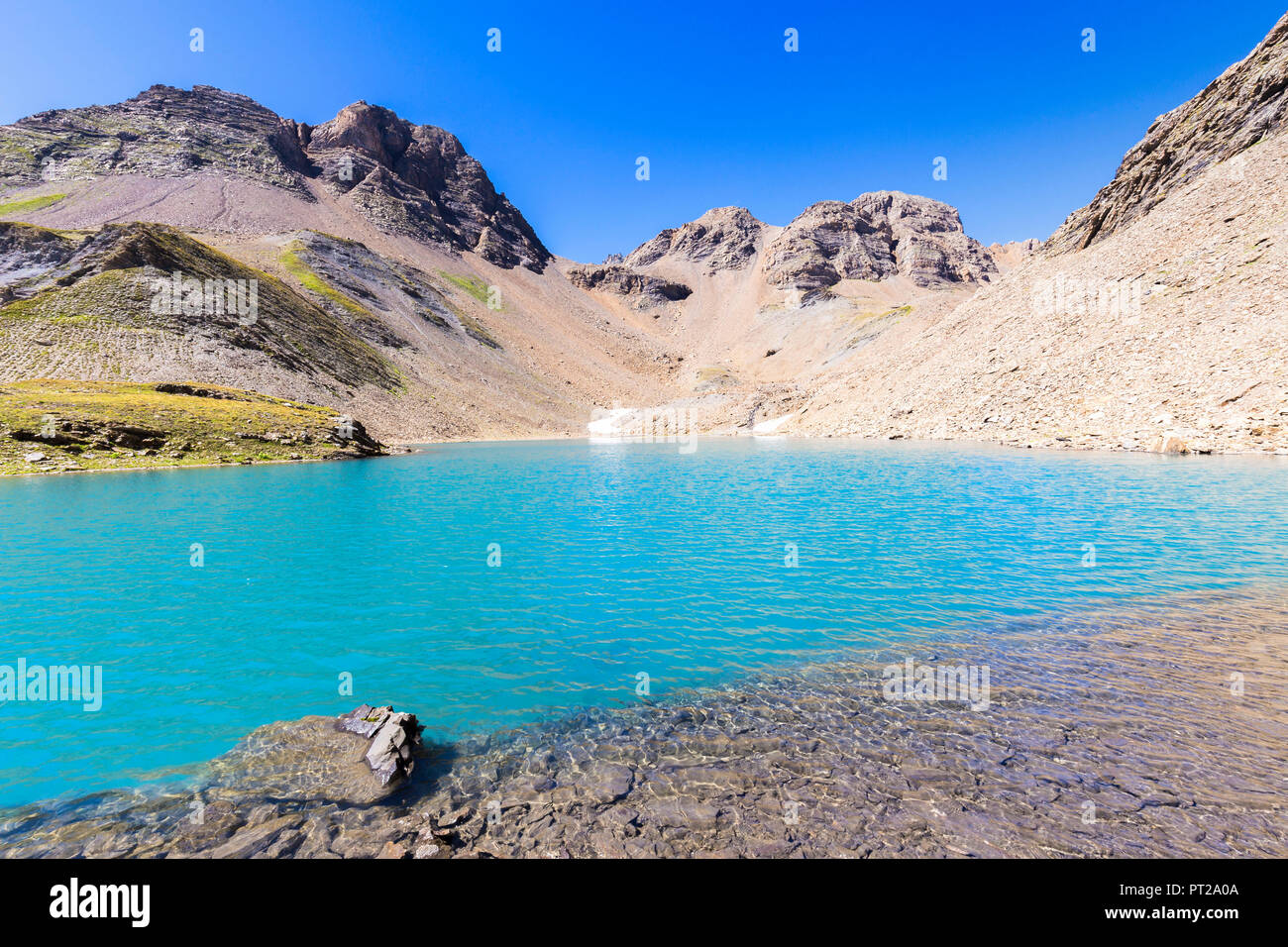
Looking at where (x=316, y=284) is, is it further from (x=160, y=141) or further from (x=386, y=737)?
(x=386, y=737)

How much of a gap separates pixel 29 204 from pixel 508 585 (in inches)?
7289

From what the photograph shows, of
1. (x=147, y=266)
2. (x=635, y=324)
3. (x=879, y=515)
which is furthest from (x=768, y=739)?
(x=635, y=324)

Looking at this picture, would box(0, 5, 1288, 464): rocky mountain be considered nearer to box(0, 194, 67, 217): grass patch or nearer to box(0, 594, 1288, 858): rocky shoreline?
Answer: box(0, 194, 67, 217): grass patch

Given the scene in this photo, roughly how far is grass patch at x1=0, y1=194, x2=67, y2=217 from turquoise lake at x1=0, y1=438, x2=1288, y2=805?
146157mm

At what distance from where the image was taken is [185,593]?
15.9 metres

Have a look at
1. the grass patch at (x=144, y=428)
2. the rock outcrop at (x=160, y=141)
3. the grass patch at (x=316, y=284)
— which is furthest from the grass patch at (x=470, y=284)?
the grass patch at (x=144, y=428)

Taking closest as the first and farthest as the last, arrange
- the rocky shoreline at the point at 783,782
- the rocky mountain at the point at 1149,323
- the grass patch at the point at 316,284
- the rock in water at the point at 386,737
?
the rocky shoreline at the point at 783,782
the rock in water at the point at 386,737
the rocky mountain at the point at 1149,323
the grass patch at the point at 316,284

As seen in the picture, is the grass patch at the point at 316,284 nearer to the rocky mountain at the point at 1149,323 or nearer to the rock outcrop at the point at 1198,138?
the rocky mountain at the point at 1149,323

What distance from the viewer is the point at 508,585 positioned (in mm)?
17219

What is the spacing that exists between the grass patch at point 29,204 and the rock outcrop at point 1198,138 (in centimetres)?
20489

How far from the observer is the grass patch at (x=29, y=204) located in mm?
122012

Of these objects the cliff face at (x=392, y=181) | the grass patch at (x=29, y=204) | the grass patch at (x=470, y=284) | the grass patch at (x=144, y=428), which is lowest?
the grass patch at (x=144, y=428)

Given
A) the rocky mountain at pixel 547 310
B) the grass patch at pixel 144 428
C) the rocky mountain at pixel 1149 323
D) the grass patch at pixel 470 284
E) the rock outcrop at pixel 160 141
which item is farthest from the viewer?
the grass patch at pixel 470 284

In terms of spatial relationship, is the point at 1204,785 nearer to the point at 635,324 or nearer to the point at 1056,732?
the point at 1056,732
